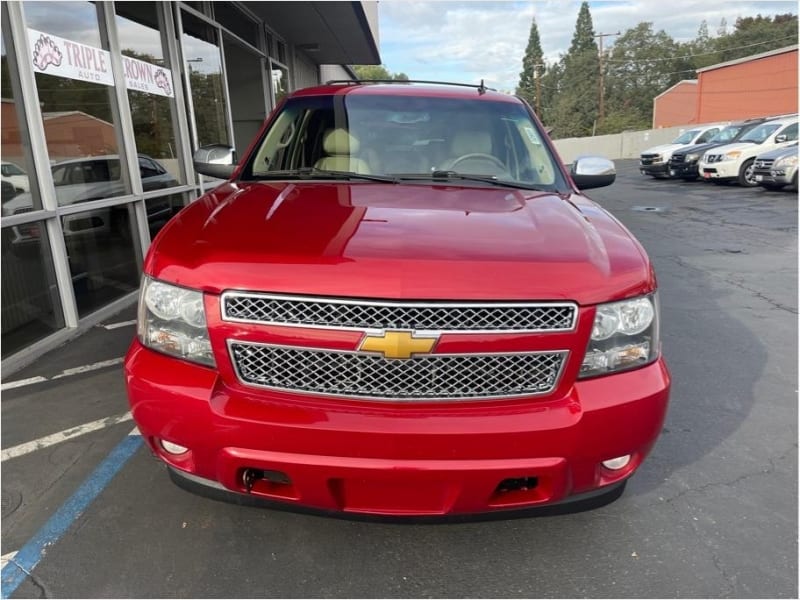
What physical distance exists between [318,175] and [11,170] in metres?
2.86

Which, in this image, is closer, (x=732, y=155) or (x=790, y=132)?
(x=790, y=132)

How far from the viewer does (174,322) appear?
2.01 metres

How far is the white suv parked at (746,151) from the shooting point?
15609 mm

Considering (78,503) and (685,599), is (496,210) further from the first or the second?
(78,503)

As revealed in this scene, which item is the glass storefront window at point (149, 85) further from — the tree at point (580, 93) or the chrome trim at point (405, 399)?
the tree at point (580, 93)

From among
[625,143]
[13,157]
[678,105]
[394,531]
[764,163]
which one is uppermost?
[678,105]

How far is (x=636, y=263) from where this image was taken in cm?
208

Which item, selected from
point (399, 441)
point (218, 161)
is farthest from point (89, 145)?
point (399, 441)

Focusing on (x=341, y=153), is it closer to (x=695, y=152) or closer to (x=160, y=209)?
(x=160, y=209)

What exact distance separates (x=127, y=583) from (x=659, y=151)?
69.4 feet

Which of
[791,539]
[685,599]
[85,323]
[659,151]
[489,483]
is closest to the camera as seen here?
[489,483]

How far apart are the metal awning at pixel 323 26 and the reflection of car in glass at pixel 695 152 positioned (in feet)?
33.7

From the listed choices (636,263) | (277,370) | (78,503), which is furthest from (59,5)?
(636,263)

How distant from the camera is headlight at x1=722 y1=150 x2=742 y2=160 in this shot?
16172mm
